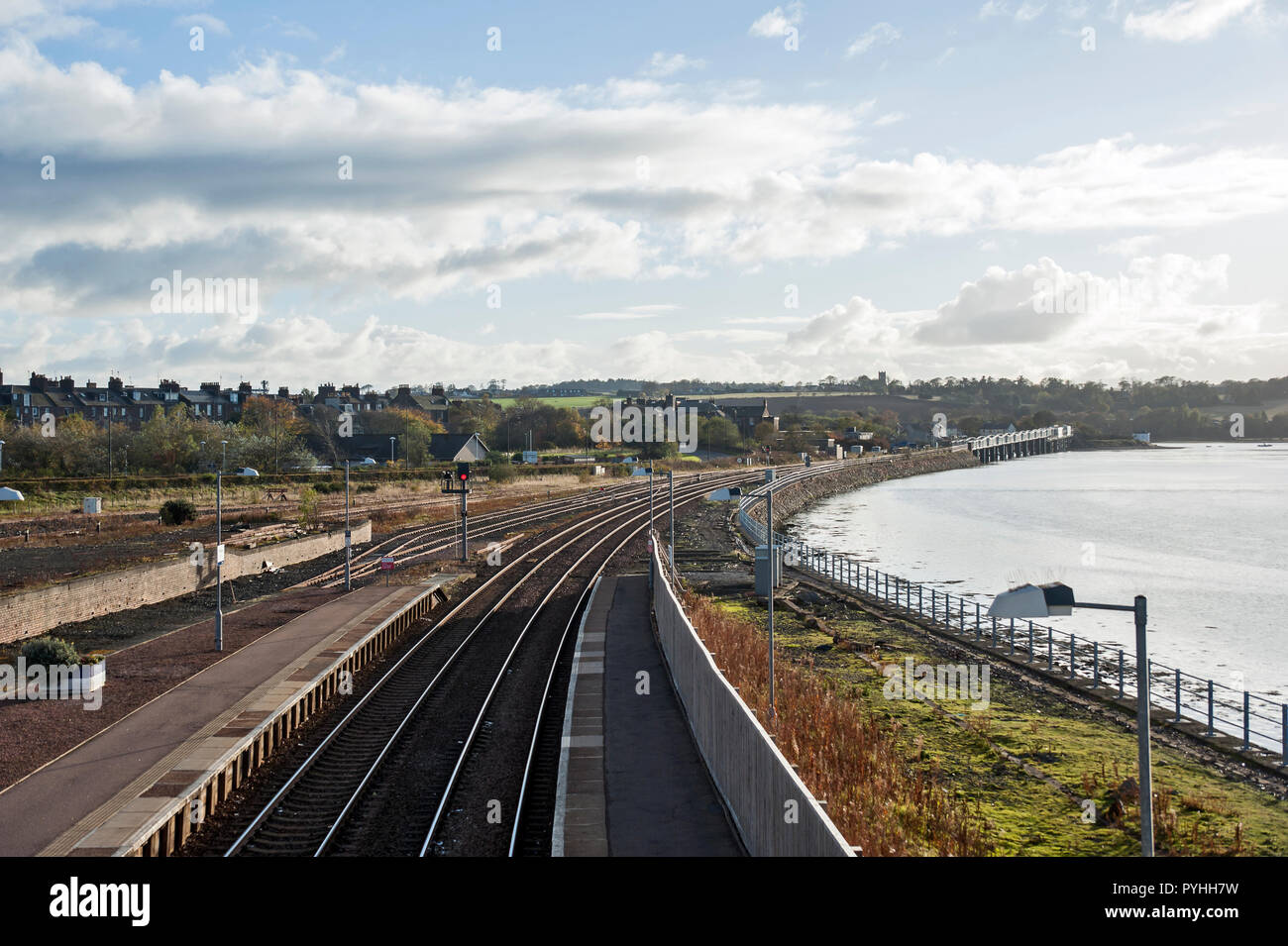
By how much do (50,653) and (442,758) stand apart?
12071 millimetres

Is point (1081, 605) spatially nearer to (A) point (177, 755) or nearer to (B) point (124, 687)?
(A) point (177, 755)

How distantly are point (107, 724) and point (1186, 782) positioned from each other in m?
21.9

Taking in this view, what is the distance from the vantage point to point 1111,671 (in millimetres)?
31578

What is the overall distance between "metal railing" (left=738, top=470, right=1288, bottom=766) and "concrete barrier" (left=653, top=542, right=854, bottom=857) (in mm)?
7620

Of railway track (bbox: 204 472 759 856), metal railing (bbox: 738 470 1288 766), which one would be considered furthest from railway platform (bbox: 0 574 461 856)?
metal railing (bbox: 738 470 1288 766)

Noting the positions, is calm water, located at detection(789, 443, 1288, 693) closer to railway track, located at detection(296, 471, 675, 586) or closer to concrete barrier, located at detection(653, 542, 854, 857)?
railway track, located at detection(296, 471, 675, 586)

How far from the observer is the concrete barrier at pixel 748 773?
1022cm

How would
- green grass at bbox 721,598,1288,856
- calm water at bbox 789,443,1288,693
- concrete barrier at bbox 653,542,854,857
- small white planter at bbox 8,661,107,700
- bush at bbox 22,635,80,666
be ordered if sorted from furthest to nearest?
calm water at bbox 789,443,1288,693, bush at bbox 22,635,80,666, small white planter at bbox 8,661,107,700, green grass at bbox 721,598,1288,856, concrete barrier at bbox 653,542,854,857

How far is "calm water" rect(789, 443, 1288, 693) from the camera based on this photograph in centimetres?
3791

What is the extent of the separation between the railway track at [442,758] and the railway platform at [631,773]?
64 cm

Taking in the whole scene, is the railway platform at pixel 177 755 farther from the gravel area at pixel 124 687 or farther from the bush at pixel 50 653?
the bush at pixel 50 653
